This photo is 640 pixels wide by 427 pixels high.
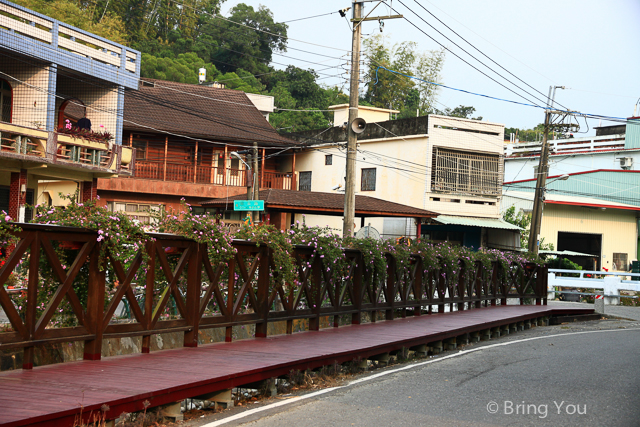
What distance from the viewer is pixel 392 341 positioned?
38.9ft

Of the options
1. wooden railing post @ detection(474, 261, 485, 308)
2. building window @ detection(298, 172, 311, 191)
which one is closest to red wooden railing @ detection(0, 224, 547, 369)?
wooden railing post @ detection(474, 261, 485, 308)

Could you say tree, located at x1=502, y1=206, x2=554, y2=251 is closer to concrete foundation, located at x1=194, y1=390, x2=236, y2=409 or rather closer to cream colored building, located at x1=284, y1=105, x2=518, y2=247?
cream colored building, located at x1=284, y1=105, x2=518, y2=247

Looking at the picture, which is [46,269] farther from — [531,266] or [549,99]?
[549,99]

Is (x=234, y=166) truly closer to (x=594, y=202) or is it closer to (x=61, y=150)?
(x=61, y=150)

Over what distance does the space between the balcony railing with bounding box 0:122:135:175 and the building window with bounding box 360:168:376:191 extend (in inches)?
676

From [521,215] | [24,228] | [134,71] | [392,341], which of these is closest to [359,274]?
[392,341]

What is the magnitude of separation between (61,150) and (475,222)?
76.8 feet

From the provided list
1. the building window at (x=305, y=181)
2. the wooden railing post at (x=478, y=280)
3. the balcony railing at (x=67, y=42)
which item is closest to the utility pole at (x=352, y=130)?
the wooden railing post at (x=478, y=280)

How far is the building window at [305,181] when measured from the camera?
43.4m

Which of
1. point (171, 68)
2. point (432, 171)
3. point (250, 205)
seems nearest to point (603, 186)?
point (432, 171)

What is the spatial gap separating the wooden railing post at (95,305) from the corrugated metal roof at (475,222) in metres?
30.0

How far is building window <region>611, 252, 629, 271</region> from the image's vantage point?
147 ft

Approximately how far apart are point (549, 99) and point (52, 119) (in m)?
24.3

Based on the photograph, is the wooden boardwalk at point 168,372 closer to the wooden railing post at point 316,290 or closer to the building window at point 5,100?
the wooden railing post at point 316,290
